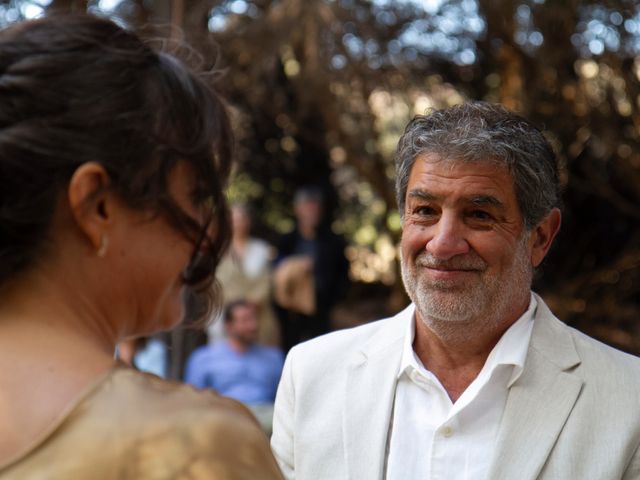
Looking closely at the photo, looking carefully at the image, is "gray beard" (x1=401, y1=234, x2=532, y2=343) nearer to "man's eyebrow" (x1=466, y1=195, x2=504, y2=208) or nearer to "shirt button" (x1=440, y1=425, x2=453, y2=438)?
"man's eyebrow" (x1=466, y1=195, x2=504, y2=208)

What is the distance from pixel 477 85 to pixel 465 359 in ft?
23.7

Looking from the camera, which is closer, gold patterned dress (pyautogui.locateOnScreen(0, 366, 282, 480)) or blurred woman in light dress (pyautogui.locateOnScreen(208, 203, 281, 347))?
gold patterned dress (pyautogui.locateOnScreen(0, 366, 282, 480))

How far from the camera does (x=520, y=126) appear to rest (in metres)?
2.77

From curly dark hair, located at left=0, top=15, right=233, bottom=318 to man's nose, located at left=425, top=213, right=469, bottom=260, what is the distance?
1.50m

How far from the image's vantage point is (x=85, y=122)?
1221 millimetres

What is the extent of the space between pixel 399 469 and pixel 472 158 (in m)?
0.89

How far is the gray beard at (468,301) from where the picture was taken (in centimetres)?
271

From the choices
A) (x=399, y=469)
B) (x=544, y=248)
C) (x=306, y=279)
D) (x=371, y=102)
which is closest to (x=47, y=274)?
(x=399, y=469)

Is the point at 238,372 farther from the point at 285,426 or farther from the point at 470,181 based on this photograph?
the point at 470,181

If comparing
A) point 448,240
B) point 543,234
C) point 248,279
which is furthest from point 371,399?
point 248,279

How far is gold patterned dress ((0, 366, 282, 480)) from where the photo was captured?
114cm

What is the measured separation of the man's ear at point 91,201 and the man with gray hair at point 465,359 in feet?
4.90

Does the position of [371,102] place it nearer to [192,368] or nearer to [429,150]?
[192,368]

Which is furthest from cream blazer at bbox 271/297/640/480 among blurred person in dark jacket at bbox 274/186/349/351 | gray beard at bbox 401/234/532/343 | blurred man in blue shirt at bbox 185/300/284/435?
blurred person in dark jacket at bbox 274/186/349/351
